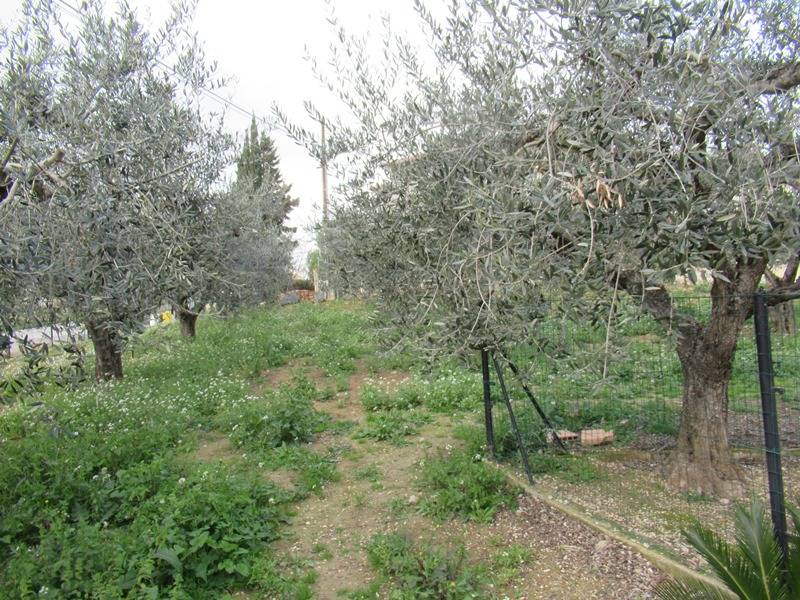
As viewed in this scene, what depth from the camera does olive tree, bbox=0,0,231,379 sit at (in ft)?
11.3

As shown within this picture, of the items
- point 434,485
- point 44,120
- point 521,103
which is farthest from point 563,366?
point 44,120

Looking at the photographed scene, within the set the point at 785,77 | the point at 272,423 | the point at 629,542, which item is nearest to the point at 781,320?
the point at 785,77

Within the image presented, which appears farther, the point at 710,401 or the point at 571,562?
the point at 710,401

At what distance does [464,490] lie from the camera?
5.06 m

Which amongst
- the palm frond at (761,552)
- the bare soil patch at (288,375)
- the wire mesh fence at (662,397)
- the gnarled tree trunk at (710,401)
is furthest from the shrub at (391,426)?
the palm frond at (761,552)

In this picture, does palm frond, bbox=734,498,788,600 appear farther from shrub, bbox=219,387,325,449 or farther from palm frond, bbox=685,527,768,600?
shrub, bbox=219,387,325,449

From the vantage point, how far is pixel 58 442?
609 centimetres

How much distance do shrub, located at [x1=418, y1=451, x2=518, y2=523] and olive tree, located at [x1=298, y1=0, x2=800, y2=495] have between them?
149cm

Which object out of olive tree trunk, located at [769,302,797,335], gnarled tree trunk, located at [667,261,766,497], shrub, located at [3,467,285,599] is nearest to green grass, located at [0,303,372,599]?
shrub, located at [3,467,285,599]

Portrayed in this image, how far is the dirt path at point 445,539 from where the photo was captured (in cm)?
382

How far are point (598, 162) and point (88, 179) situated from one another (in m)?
3.23

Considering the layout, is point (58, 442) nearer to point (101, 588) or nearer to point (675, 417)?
point (101, 588)

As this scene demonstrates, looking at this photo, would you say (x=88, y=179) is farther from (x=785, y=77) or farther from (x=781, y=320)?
(x=781, y=320)

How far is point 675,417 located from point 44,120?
6834 millimetres
